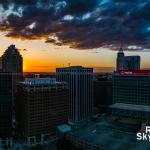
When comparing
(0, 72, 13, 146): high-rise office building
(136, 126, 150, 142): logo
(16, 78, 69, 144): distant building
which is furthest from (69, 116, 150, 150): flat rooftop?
(0, 72, 13, 146): high-rise office building

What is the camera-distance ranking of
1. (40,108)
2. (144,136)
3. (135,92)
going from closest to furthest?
(144,136), (40,108), (135,92)

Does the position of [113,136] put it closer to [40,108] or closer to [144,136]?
[144,136]

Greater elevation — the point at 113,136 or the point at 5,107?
the point at 5,107

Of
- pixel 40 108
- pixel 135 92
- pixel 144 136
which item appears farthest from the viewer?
pixel 135 92

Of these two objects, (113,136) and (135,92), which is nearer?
(113,136)


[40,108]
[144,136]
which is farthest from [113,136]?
[40,108]

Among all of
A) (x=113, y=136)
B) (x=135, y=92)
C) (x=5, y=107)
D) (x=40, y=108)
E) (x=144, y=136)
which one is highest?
(x=135, y=92)

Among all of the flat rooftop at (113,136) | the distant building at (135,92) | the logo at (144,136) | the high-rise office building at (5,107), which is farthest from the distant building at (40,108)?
the logo at (144,136)

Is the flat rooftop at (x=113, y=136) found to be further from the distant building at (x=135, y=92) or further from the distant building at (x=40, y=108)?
the distant building at (x=40, y=108)
